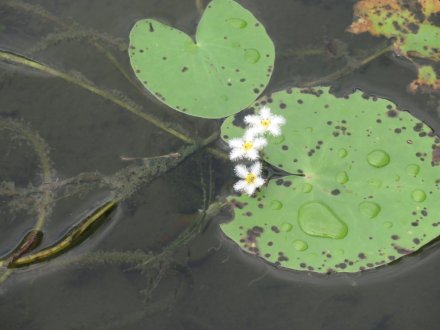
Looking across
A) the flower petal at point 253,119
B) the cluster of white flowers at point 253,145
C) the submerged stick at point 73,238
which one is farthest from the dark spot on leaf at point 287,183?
the submerged stick at point 73,238

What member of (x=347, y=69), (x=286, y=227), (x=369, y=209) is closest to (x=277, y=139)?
(x=286, y=227)

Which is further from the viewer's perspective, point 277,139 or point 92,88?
point 92,88

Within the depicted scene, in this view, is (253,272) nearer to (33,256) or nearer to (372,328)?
(372,328)

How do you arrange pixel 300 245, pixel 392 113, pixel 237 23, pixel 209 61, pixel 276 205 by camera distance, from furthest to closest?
1. pixel 237 23
2. pixel 209 61
3. pixel 392 113
4. pixel 276 205
5. pixel 300 245

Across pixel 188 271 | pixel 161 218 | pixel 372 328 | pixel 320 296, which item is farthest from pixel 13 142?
pixel 372 328

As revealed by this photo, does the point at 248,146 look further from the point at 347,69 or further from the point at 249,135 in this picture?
the point at 347,69

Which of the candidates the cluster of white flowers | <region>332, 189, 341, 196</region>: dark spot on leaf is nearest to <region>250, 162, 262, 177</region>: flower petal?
the cluster of white flowers
